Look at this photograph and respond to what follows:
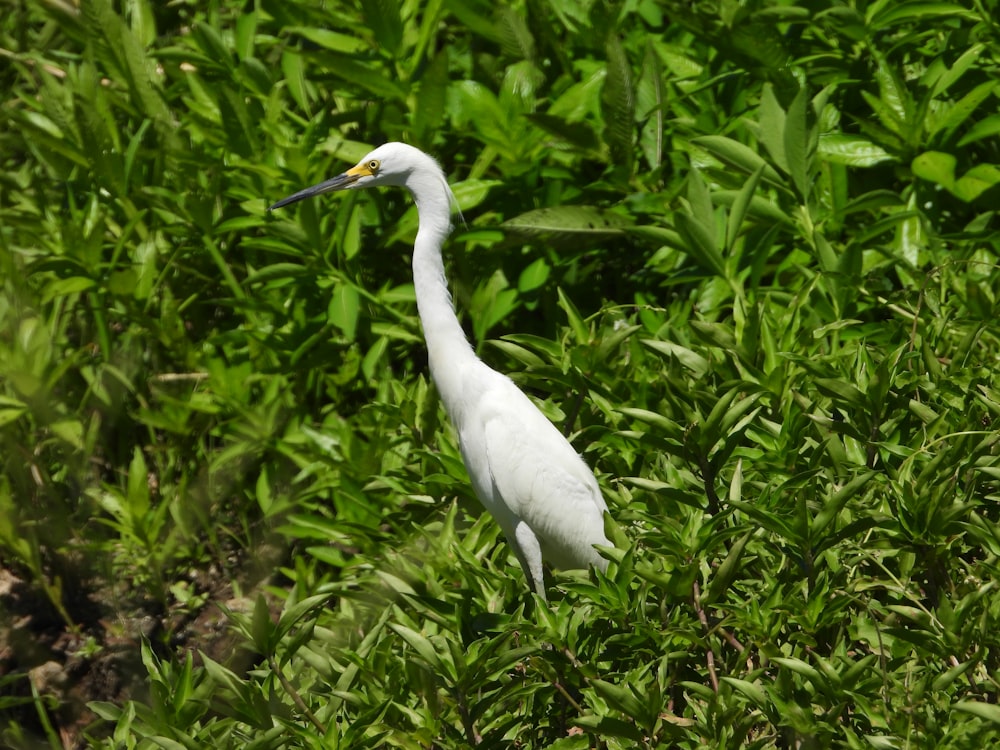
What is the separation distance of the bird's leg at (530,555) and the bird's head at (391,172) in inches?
33.3

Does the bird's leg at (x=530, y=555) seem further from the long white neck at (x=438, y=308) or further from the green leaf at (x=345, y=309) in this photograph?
the green leaf at (x=345, y=309)

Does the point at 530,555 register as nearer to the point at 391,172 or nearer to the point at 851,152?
the point at 391,172

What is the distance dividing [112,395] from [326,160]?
3.65 feet

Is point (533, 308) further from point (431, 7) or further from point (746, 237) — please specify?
point (431, 7)

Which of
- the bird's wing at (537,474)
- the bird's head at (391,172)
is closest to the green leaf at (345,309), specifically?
the bird's head at (391,172)

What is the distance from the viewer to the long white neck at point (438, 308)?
2.51 m

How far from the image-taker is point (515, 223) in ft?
10.2

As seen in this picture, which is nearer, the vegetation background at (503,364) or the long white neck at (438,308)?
the vegetation background at (503,364)

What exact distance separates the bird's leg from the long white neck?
1.05 feet

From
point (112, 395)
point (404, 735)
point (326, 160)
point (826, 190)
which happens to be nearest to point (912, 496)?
point (404, 735)

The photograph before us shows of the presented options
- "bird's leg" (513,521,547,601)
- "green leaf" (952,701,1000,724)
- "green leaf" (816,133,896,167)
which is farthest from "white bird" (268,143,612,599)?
"green leaf" (816,133,896,167)

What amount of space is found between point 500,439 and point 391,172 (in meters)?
0.74

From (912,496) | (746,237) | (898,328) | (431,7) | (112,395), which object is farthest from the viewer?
(112,395)

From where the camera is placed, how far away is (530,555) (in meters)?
2.37
